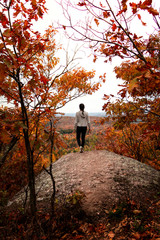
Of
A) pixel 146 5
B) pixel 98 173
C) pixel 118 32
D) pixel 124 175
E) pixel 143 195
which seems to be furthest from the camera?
pixel 98 173

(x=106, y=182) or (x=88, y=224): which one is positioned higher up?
(x=106, y=182)

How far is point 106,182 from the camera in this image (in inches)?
133

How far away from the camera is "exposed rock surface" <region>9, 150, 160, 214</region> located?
2.86 metres

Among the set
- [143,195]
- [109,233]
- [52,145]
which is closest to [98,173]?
[143,195]

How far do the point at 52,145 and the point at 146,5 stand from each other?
1969 millimetres

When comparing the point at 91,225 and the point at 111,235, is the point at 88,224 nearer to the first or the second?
the point at 91,225

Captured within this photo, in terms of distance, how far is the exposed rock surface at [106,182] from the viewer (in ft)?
9.38

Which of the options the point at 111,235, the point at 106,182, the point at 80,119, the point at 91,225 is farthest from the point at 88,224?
the point at 80,119

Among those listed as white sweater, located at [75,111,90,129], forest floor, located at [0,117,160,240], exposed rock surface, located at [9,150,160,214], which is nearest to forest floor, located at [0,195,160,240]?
forest floor, located at [0,117,160,240]

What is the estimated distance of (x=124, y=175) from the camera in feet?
12.0

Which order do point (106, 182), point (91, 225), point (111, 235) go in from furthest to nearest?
point (106, 182) → point (91, 225) → point (111, 235)

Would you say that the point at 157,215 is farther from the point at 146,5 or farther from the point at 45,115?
the point at 146,5

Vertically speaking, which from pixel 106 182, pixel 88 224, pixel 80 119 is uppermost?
pixel 80 119

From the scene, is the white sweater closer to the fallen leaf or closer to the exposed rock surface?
the exposed rock surface
